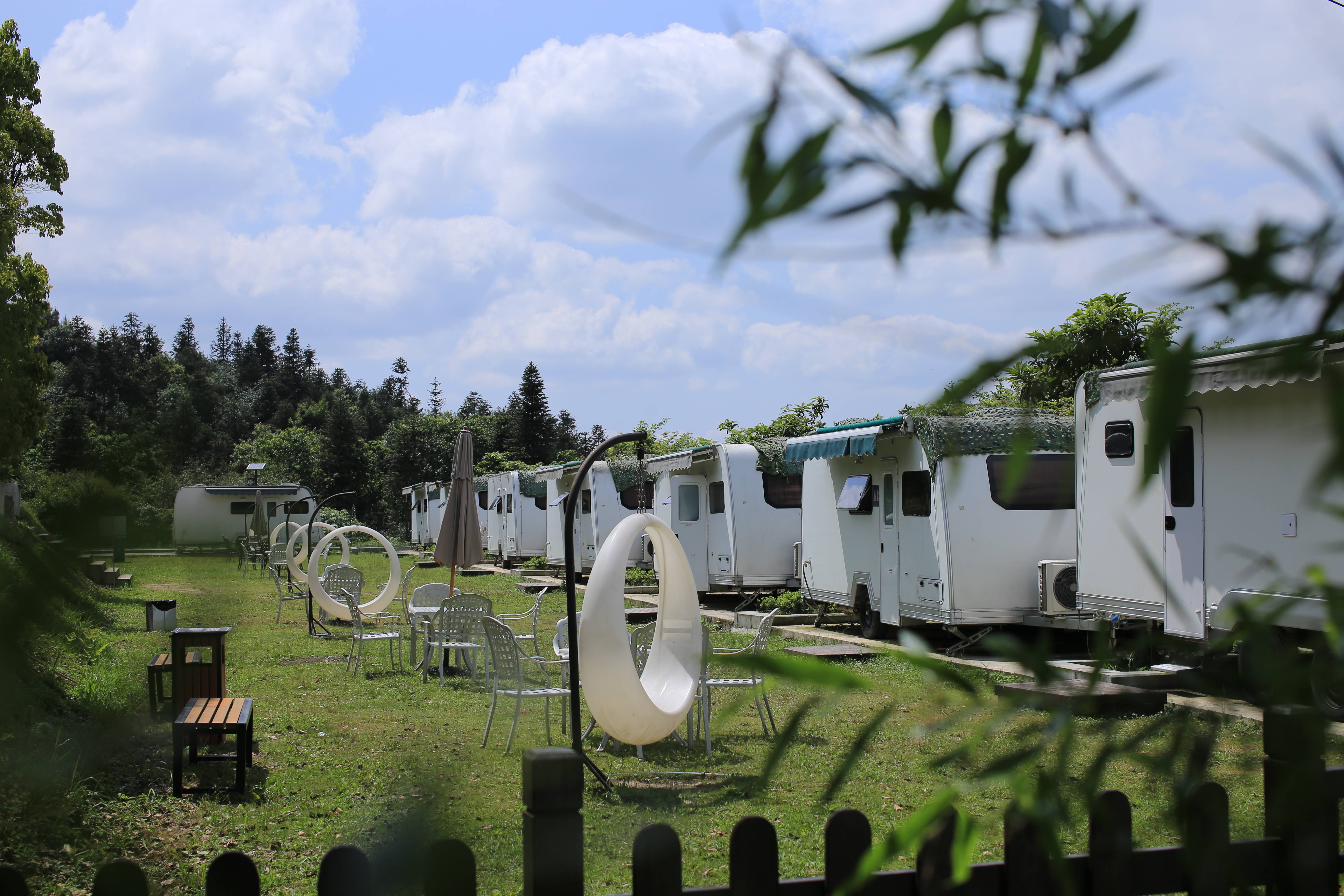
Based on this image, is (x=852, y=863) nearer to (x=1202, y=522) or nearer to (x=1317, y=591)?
(x=1317, y=591)

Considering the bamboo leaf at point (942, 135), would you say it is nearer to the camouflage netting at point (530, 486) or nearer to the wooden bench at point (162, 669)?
the wooden bench at point (162, 669)

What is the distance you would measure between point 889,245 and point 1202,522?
7.19 metres

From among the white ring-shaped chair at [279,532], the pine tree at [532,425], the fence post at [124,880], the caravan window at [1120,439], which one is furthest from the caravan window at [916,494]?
the pine tree at [532,425]

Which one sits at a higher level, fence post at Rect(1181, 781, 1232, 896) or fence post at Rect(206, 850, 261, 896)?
fence post at Rect(1181, 781, 1232, 896)

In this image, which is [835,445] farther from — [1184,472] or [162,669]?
[162,669]

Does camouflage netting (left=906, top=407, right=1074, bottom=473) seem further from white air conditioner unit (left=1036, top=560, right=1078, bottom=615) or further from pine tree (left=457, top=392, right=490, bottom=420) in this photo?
pine tree (left=457, top=392, right=490, bottom=420)

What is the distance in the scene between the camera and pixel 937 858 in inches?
56.9

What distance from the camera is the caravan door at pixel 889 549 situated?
10.6 meters

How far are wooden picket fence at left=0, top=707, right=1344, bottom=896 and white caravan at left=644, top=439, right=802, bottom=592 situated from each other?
37.7 feet

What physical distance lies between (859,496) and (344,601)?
6547mm

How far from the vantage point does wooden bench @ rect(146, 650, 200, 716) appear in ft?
20.4

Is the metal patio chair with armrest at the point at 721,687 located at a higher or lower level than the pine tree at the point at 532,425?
lower

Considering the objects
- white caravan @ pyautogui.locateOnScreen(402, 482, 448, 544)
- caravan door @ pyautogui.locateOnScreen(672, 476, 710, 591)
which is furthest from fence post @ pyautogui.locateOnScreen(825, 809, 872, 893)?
white caravan @ pyautogui.locateOnScreen(402, 482, 448, 544)

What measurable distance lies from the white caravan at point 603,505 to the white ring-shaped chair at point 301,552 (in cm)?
398
